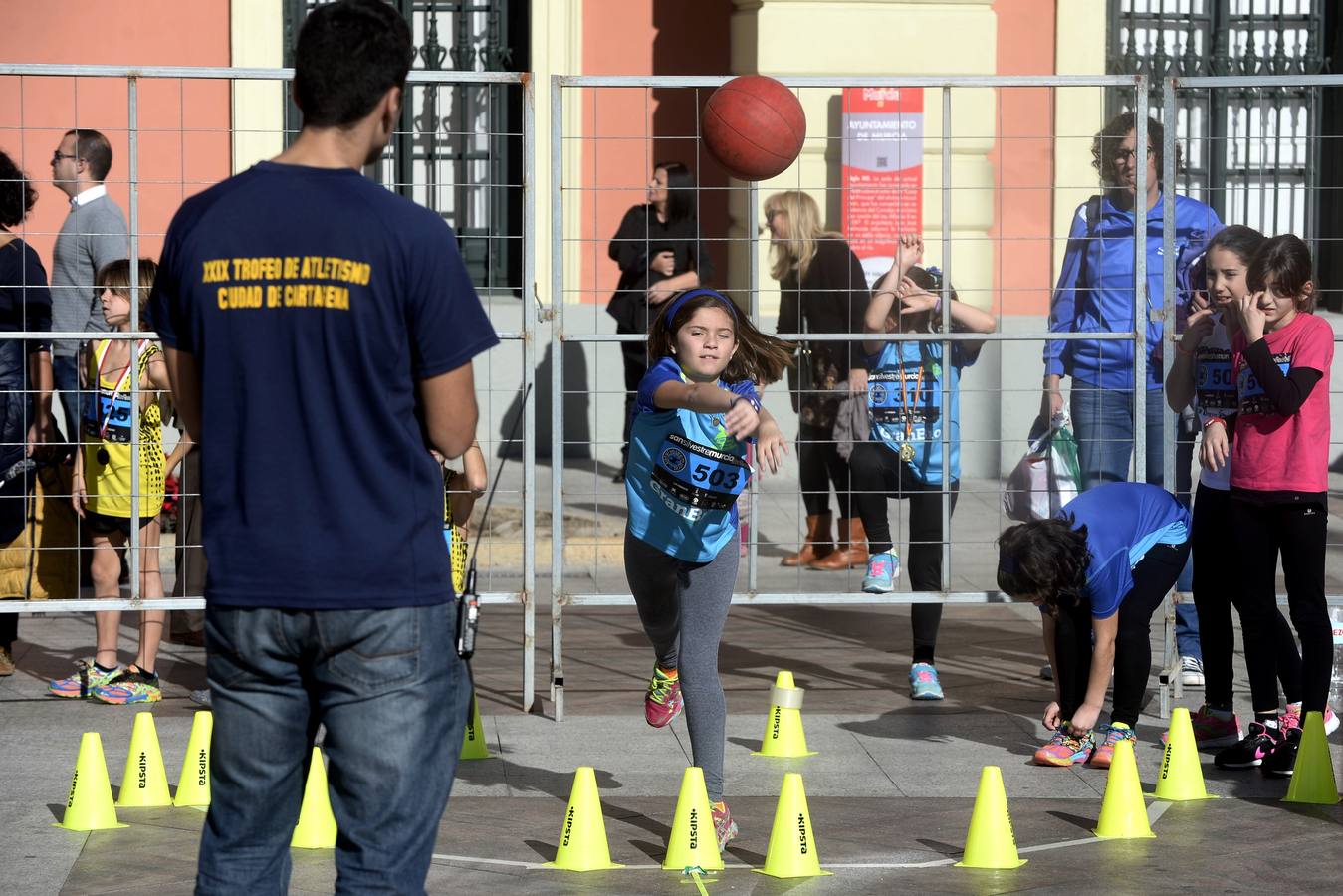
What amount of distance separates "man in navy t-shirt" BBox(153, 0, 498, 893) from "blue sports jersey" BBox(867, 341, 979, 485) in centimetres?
453

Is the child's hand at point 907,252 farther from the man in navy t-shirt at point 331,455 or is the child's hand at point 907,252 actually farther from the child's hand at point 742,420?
the man in navy t-shirt at point 331,455

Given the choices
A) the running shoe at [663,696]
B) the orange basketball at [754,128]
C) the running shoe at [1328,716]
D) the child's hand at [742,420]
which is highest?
the orange basketball at [754,128]

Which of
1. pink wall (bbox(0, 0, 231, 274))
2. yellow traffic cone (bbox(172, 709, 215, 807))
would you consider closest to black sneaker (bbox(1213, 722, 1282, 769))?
yellow traffic cone (bbox(172, 709, 215, 807))

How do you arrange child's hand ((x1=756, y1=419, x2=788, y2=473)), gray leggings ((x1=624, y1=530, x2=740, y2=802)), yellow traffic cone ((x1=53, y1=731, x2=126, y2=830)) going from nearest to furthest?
child's hand ((x1=756, y1=419, x2=788, y2=473)) < gray leggings ((x1=624, y1=530, x2=740, y2=802)) < yellow traffic cone ((x1=53, y1=731, x2=126, y2=830))

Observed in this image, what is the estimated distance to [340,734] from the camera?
328 cm

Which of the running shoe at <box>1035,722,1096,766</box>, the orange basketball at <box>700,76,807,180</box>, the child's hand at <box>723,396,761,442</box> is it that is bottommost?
the running shoe at <box>1035,722,1096,766</box>

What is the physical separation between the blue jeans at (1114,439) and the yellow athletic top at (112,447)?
12.5 feet

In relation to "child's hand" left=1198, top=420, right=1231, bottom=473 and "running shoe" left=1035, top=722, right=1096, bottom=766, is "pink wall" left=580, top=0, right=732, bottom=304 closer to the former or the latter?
"child's hand" left=1198, top=420, right=1231, bottom=473

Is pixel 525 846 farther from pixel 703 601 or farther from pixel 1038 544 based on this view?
pixel 1038 544

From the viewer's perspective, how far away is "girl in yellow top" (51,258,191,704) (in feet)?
24.3

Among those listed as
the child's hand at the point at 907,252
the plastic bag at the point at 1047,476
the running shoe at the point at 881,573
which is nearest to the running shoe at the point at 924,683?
the running shoe at the point at 881,573

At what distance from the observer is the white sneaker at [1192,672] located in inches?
310

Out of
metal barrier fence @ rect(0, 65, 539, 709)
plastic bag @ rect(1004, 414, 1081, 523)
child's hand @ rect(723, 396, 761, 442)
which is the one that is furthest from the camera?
metal barrier fence @ rect(0, 65, 539, 709)

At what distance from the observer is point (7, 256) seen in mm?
7621
